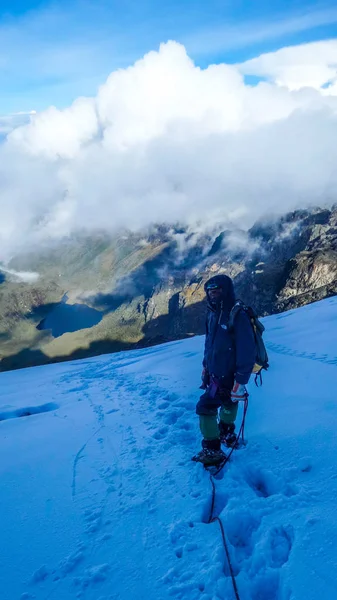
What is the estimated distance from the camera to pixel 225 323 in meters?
5.43

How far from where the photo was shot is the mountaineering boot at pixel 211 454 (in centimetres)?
544

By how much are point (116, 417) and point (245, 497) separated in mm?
4292

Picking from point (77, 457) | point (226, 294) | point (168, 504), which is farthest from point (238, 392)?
point (77, 457)

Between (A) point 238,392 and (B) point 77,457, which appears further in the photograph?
(B) point 77,457

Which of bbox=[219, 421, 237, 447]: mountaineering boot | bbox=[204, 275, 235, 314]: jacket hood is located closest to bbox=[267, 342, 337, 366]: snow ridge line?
bbox=[219, 421, 237, 447]: mountaineering boot

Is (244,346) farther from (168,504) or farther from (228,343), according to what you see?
(168,504)

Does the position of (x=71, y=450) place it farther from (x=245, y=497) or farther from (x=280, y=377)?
(x=280, y=377)

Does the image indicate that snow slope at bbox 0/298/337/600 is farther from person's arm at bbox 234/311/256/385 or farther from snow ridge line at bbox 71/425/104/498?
person's arm at bbox 234/311/256/385

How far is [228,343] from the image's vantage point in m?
5.45

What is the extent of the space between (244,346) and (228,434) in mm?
1697

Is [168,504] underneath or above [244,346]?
underneath

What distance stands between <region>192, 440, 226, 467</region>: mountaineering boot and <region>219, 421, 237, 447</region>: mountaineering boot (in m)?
0.38

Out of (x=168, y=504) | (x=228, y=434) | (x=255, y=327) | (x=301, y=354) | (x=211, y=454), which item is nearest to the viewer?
(x=168, y=504)

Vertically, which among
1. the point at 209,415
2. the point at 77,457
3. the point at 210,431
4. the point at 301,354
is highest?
the point at 209,415
